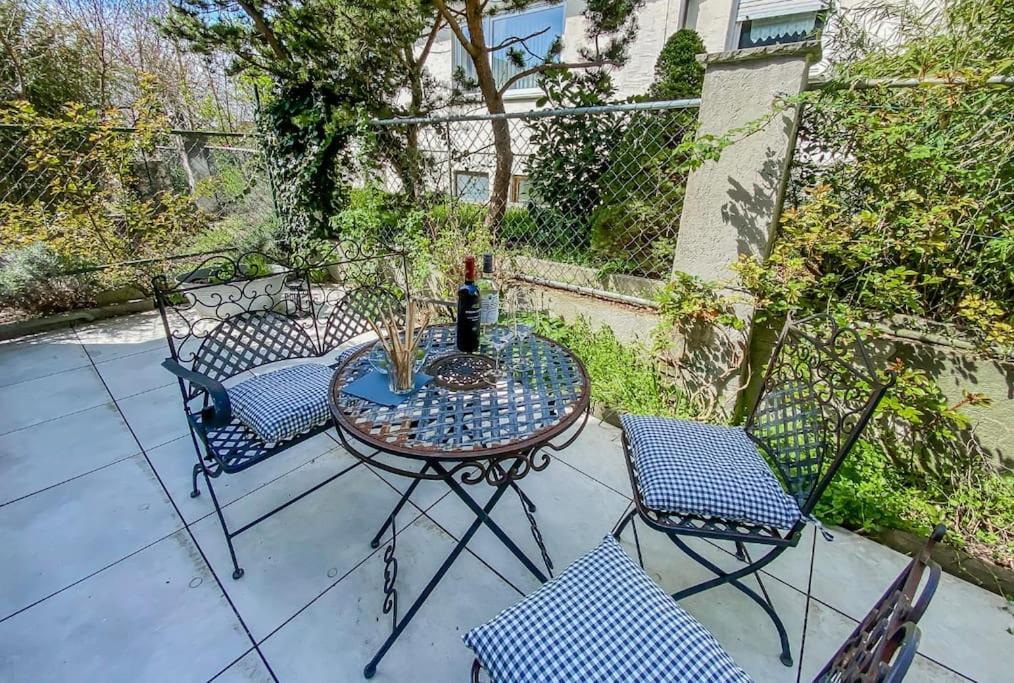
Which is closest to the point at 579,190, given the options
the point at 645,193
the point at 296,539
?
the point at 645,193

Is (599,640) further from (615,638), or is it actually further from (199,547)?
(199,547)

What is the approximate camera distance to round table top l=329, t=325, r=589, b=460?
1242 millimetres

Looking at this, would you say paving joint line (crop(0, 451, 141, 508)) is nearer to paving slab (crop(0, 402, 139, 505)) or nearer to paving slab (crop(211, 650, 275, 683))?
paving slab (crop(0, 402, 139, 505))

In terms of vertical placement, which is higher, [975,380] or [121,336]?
[975,380]

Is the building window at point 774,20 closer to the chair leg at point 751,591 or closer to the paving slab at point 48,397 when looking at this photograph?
the chair leg at point 751,591

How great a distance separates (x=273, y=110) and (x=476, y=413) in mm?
4612

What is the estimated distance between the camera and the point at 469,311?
1.62 m

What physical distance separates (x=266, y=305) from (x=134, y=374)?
122 cm

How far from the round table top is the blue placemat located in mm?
15

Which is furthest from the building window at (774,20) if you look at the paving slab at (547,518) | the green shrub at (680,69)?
the paving slab at (547,518)

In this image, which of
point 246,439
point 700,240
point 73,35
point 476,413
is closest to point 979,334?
point 700,240

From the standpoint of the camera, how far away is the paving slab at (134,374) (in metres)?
2.83

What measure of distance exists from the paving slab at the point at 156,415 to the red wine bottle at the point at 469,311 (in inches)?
72.8

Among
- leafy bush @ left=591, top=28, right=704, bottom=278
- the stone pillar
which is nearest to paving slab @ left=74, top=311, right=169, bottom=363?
leafy bush @ left=591, top=28, right=704, bottom=278
